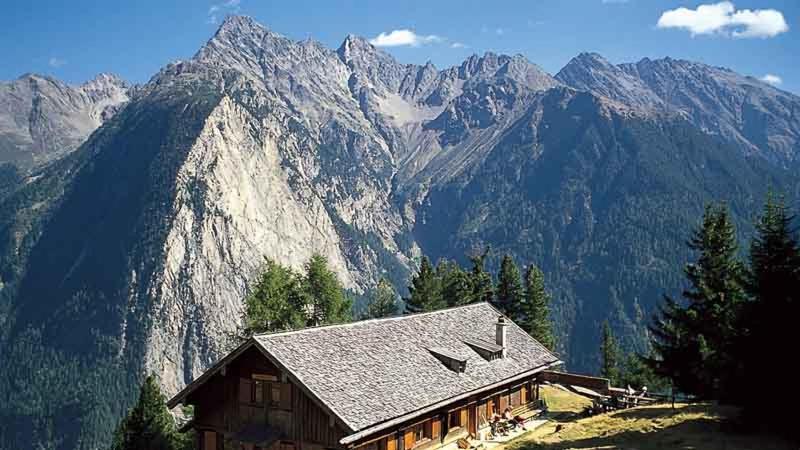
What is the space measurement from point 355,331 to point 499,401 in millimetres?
10796

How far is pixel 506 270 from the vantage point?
78.4 m

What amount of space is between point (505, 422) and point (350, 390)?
13261 mm

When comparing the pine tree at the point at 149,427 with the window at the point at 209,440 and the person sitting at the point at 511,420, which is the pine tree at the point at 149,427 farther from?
the person sitting at the point at 511,420

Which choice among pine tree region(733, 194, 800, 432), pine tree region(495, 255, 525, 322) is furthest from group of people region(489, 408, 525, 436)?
pine tree region(495, 255, 525, 322)

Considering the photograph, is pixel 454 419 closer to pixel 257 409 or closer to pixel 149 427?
pixel 257 409

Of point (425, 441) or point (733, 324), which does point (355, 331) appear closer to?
point (425, 441)

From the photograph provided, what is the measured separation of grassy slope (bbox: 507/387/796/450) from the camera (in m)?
29.3

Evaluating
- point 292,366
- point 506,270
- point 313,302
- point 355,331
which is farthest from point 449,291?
point 292,366

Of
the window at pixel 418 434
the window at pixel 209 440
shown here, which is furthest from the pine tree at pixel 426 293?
the window at pixel 209 440

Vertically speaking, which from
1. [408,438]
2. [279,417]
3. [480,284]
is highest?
[480,284]

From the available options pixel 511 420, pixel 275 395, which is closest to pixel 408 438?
pixel 275 395

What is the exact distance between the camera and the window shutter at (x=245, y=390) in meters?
33.5

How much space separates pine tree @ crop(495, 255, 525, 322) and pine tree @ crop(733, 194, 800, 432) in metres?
48.1

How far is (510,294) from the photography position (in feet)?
258
